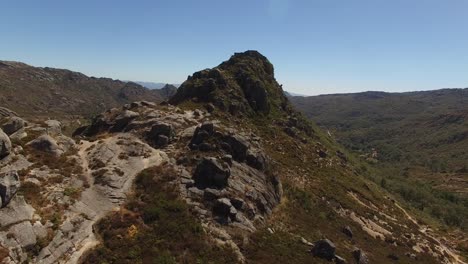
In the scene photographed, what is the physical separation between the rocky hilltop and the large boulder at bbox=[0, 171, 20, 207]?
0.43 ft

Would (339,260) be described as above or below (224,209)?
below

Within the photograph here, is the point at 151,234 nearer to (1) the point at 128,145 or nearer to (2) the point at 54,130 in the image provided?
(1) the point at 128,145

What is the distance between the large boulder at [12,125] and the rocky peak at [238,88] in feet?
170

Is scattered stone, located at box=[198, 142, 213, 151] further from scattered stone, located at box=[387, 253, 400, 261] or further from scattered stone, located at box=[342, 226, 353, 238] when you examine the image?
scattered stone, located at box=[387, 253, 400, 261]

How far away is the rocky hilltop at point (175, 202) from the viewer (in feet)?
148

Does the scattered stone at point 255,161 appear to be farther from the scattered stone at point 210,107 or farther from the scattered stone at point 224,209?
the scattered stone at point 210,107

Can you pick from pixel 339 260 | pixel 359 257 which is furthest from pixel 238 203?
pixel 359 257

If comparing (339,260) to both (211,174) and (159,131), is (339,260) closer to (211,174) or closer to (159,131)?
(211,174)

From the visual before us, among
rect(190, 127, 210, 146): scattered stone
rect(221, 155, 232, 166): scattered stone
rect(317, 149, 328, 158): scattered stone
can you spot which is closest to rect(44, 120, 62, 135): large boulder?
rect(190, 127, 210, 146): scattered stone

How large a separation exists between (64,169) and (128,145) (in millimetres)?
15666

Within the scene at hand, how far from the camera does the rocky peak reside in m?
114

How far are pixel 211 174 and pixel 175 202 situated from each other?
9.41 metres

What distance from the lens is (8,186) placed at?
43625mm

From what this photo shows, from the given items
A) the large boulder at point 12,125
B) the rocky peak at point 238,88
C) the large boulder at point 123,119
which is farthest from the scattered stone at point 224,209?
the rocky peak at point 238,88
